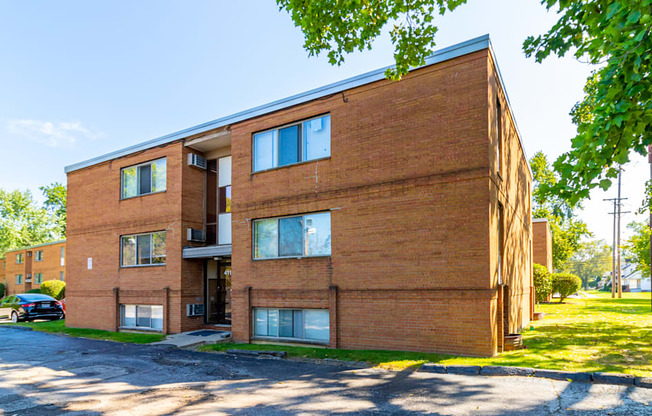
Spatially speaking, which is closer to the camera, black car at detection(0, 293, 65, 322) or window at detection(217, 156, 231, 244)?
window at detection(217, 156, 231, 244)

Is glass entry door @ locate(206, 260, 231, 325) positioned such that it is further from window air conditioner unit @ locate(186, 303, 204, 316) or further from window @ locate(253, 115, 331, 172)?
window @ locate(253, 115, 331, 172)

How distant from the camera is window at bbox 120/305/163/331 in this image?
17609 millimetres

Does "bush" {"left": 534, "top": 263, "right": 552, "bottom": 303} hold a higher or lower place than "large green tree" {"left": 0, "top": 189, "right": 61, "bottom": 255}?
lower

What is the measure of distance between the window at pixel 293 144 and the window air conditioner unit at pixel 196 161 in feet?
11.7

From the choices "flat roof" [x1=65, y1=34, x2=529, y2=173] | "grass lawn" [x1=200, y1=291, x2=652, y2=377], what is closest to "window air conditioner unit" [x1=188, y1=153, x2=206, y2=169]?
"flat roof" [x1=65, y1=34, x2=529, y2=173]

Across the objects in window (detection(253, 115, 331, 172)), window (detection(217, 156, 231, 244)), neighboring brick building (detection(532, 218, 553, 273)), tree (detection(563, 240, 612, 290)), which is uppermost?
window (detection(253, 115, 331, 172))

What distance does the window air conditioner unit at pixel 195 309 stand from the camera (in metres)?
17.1

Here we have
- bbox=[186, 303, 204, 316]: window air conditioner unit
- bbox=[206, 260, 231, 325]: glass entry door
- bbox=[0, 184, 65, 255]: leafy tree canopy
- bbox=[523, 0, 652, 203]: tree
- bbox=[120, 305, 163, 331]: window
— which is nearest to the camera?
bbox=[523, 0, 652, 203]: tree

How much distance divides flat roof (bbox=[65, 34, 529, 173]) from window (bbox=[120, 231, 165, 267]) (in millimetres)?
3508

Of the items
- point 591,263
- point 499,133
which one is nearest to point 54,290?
point 499,133

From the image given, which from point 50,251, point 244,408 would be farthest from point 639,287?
point 244,408

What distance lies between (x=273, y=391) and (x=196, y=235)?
33.1 ft

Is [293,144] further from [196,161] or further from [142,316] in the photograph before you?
[142,316]

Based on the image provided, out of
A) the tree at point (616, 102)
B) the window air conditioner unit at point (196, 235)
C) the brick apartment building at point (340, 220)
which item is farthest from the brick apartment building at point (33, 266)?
the tree at point (616, 102)
